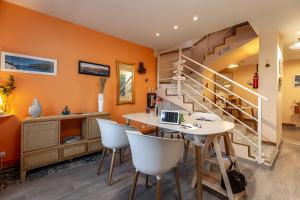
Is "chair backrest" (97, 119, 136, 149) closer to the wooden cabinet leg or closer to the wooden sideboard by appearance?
the wooden sideboard

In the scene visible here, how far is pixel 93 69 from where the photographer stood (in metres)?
3.43

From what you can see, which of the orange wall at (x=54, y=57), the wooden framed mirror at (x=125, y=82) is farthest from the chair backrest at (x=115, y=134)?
the wooden framed mirror at (x=125, y=82)

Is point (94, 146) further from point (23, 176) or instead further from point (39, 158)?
point (23, 176)

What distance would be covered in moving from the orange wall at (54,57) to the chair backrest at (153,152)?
2.15m

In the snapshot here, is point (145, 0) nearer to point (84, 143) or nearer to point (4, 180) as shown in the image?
point (84, 143)

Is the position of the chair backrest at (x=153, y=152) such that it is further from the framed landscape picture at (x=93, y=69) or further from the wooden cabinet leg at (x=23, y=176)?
the framed landscape picture at (x=93, y=69)

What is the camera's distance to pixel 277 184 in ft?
7.15

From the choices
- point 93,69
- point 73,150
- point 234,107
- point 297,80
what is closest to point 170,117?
point 73,150

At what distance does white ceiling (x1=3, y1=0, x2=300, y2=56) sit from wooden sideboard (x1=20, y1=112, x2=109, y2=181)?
6.04ft

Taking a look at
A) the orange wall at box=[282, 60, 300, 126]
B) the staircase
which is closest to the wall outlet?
the staircase

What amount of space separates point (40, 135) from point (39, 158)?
35 centimetres

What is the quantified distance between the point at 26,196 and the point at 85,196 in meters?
0.71

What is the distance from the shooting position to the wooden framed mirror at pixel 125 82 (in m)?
3.94

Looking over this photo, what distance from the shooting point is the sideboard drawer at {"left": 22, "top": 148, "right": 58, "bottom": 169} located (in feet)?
7.40
